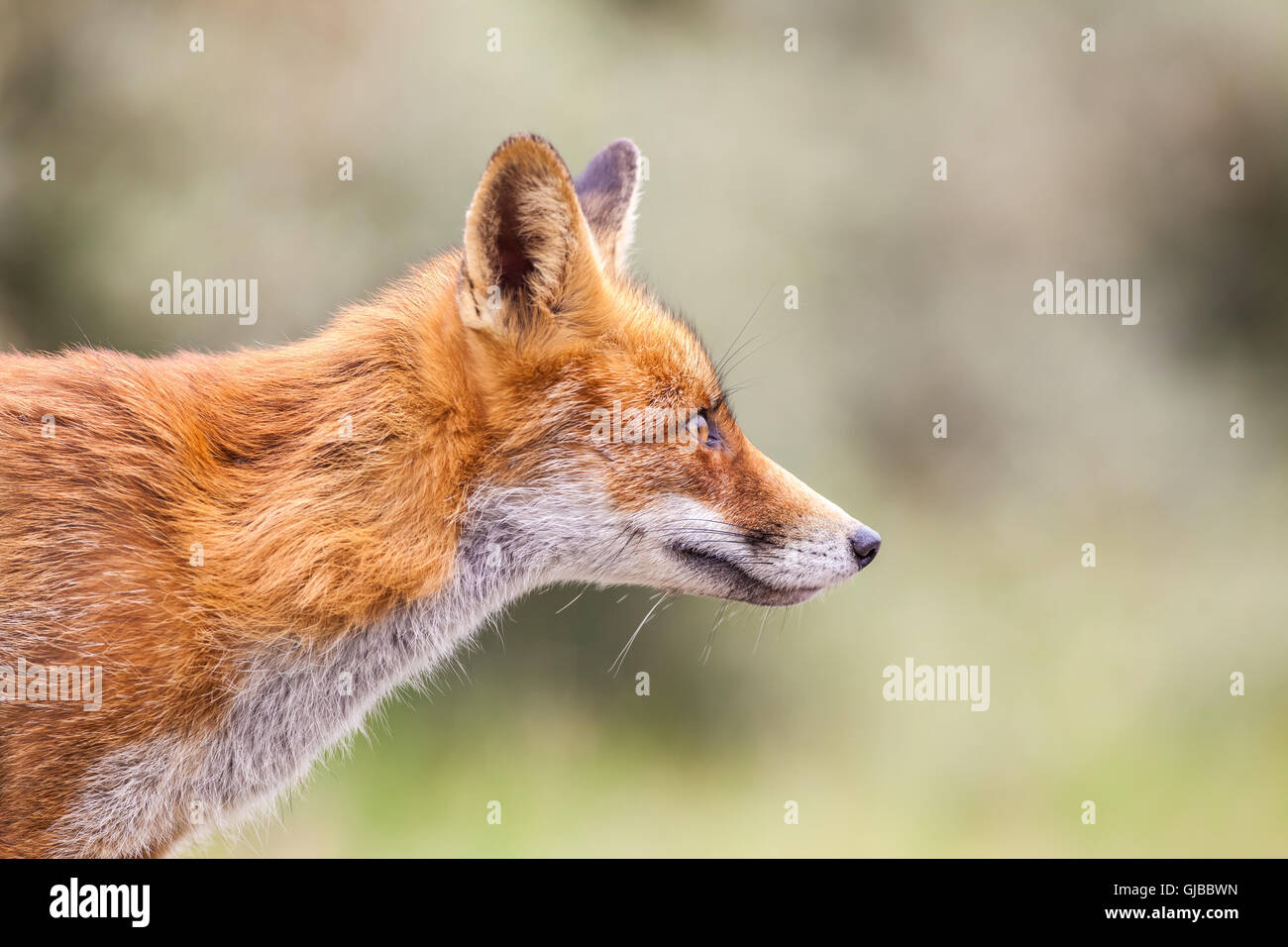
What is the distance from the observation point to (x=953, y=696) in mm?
10125

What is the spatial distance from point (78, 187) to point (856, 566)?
734 centimetres

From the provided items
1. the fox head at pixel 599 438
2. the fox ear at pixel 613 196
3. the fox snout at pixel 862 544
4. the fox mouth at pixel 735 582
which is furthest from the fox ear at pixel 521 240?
the fox snout at pixel 862 544

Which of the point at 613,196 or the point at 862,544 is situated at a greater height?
the point at 613,196

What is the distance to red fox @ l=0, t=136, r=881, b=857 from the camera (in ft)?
11.9

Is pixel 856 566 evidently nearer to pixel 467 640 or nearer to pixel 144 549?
pixel 467 640

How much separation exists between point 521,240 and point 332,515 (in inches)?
49.7

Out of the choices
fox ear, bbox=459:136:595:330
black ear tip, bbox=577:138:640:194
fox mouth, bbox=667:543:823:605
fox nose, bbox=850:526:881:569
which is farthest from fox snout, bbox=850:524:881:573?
black ear tip, bbox=577:138:640:194

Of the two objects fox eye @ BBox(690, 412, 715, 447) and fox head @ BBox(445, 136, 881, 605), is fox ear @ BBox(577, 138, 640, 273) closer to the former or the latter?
fox head @ BBox(445, 136, 881, 605)

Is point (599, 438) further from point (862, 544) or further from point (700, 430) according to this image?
point (862, 544)

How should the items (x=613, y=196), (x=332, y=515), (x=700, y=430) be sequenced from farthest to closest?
(x=613, y=196)
(x=700, y=430)
(x=332, y=515)

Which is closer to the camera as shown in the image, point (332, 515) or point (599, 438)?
point (332, 515)

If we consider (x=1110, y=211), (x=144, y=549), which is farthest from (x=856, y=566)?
(x=1110, y=211)

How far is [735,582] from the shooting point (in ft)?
14.9

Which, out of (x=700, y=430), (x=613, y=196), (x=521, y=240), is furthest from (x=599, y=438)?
(x=613, y=196)
